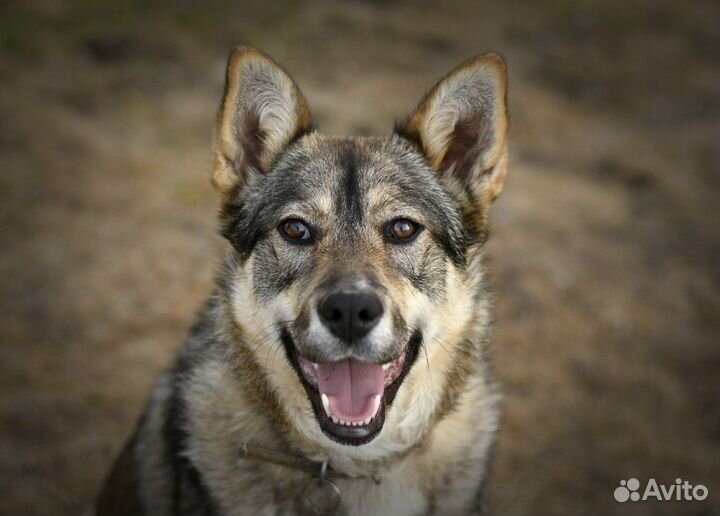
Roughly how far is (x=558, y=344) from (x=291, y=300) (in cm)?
389

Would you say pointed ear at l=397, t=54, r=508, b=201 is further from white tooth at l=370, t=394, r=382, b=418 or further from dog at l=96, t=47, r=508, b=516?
white tooth at l=370, t=394, r=382, b=418

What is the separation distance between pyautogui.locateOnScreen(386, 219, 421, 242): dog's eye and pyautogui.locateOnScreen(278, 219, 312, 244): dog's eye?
395mm

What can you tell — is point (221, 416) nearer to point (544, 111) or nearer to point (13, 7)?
point (544, 111)

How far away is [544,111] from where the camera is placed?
9.48 metres

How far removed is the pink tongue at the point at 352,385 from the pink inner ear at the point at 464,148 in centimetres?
126

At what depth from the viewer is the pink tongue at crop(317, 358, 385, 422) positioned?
3289 millimetres

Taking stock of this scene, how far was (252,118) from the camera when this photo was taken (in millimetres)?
3889

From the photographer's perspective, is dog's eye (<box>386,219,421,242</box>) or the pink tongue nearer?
the pink tongue

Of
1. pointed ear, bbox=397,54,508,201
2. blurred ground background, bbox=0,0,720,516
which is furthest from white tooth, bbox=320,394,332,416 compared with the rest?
blurred ground background, bbox=0,0,720,516

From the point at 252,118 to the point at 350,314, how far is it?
53.4 inches

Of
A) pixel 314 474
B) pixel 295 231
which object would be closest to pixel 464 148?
pixel 295 231

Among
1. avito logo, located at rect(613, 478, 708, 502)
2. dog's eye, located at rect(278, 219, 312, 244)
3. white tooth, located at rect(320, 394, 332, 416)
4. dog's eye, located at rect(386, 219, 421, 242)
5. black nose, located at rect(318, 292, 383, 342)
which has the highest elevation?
dog's eye, located at rect(386, 219, 421, 242)

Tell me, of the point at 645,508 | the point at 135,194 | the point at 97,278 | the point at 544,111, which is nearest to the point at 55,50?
the point at 135,194

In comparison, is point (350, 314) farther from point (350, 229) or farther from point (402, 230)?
point (402, 230)
